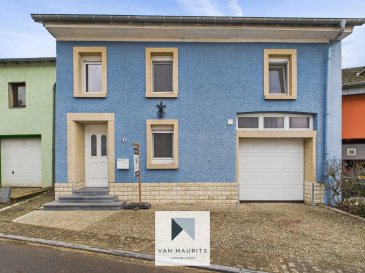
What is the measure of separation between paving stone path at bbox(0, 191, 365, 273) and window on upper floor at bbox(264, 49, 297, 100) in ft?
16.9

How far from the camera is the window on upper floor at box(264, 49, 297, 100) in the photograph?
774 centimetres

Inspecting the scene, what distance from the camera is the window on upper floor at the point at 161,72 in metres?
7.71

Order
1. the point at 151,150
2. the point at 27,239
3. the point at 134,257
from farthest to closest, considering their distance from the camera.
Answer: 1. the point at 151,150
2. the point at 27,239
3. the point at 134,257

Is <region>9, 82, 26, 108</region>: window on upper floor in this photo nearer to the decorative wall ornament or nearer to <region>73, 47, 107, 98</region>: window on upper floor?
<region>73, 47, 107, 98</region>: window on upper floor

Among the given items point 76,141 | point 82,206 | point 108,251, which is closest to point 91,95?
point 76,141

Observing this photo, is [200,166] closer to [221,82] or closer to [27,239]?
[221,82]

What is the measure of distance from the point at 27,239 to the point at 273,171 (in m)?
7.24

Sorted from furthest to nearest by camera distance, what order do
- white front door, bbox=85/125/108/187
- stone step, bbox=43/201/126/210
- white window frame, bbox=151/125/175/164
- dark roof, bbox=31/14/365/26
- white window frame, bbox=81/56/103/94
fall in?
1. white front door, bbox=85/125/108/187
2. white window frame, bbox=81/56/103/94
3. white window frame, bbox=151/125/175/164
4. dark roof, bbox=31/14/365/26
5. stone step, bbox=43/201/126/210

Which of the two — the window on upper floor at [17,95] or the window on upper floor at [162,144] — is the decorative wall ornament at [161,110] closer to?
the window on upper floor at [162,144]

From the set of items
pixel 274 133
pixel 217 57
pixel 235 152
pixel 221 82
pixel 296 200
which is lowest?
pixel 296 200

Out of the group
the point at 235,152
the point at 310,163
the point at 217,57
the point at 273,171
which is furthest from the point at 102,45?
the point at 310,163

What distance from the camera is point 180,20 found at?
7.30 metres

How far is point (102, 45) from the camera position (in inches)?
305

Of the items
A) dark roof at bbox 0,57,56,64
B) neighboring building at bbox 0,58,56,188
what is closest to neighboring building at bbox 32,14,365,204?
dark roof at bbox 0,57,56,64
